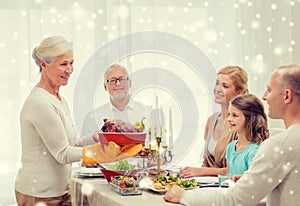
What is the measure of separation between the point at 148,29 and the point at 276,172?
250 cm

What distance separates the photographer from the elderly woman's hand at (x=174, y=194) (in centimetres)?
172

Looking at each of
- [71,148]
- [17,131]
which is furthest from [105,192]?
[17,131]

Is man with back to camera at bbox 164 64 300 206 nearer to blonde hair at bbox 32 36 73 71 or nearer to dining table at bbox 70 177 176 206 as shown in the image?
dining table at bbox 70 177 176 206

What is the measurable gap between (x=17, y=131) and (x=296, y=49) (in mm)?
2029

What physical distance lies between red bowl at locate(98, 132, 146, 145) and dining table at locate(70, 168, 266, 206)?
0.60 feet

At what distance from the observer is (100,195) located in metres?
1.94

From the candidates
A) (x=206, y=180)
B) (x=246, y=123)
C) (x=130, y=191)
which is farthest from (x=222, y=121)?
(x=130, y=191)

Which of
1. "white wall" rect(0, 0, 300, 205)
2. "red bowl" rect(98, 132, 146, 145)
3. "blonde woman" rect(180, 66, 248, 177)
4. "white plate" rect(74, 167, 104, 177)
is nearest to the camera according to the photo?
"red bowl" rect(98, 132, 146, 145)

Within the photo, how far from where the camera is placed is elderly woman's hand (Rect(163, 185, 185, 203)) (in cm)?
172

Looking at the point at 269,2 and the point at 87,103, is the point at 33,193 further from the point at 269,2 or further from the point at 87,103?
the point at 269,2

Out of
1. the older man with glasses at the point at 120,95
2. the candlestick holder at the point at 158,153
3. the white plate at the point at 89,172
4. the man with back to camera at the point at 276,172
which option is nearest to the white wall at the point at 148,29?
the older man with glasses at the point at 120,95

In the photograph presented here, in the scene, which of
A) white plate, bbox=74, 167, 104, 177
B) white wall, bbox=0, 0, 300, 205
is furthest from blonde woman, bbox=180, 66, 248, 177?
white wall, bbox=0, 0, 300, 205

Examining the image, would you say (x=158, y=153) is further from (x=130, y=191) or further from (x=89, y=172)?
(x=89, y=172)

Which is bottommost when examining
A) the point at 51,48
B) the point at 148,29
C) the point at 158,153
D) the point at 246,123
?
the point at 158,153
